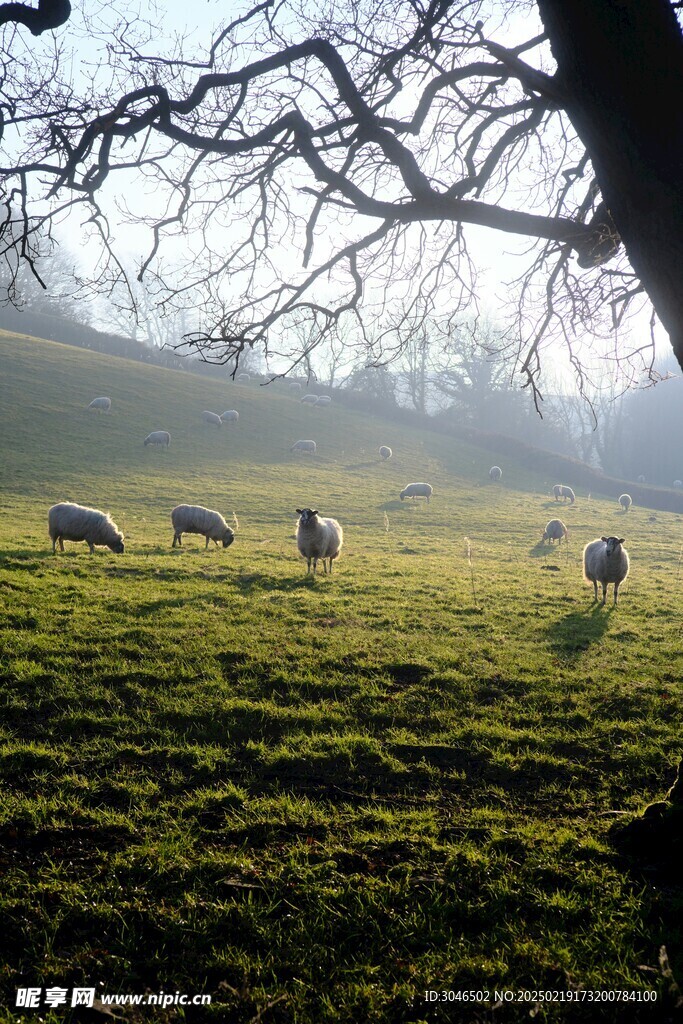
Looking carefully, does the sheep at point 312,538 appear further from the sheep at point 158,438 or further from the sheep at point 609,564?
the sheep at point 158,438

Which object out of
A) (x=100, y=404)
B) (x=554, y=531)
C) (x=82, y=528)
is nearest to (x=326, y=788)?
(x=82, y=528)

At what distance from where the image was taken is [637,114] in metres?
3.43

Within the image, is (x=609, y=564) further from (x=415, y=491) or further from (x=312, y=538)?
(x=415, y=491)

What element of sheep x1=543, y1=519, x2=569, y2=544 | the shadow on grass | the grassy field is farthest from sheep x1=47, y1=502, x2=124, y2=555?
sheep x1=543, y1=519, x2=569, y2=544

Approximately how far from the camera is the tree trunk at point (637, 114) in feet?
11.1

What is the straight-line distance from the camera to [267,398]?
54906mm

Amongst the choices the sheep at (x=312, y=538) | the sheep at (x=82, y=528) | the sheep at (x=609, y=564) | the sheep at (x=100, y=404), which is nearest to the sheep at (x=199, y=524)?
the sheep at (x=82, y=528)

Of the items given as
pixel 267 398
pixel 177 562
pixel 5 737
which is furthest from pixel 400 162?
pixel 267 398

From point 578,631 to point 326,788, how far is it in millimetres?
6814

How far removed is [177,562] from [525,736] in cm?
988

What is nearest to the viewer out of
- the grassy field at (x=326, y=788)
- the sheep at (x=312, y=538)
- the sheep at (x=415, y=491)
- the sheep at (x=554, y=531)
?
the grassy field at (x=326, y=788)

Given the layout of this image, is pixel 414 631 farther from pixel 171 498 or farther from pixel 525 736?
pixel 171 498

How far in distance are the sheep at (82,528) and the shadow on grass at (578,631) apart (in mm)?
10935

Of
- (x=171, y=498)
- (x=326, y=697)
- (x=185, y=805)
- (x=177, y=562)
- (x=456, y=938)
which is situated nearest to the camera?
(x=456, y=938)
